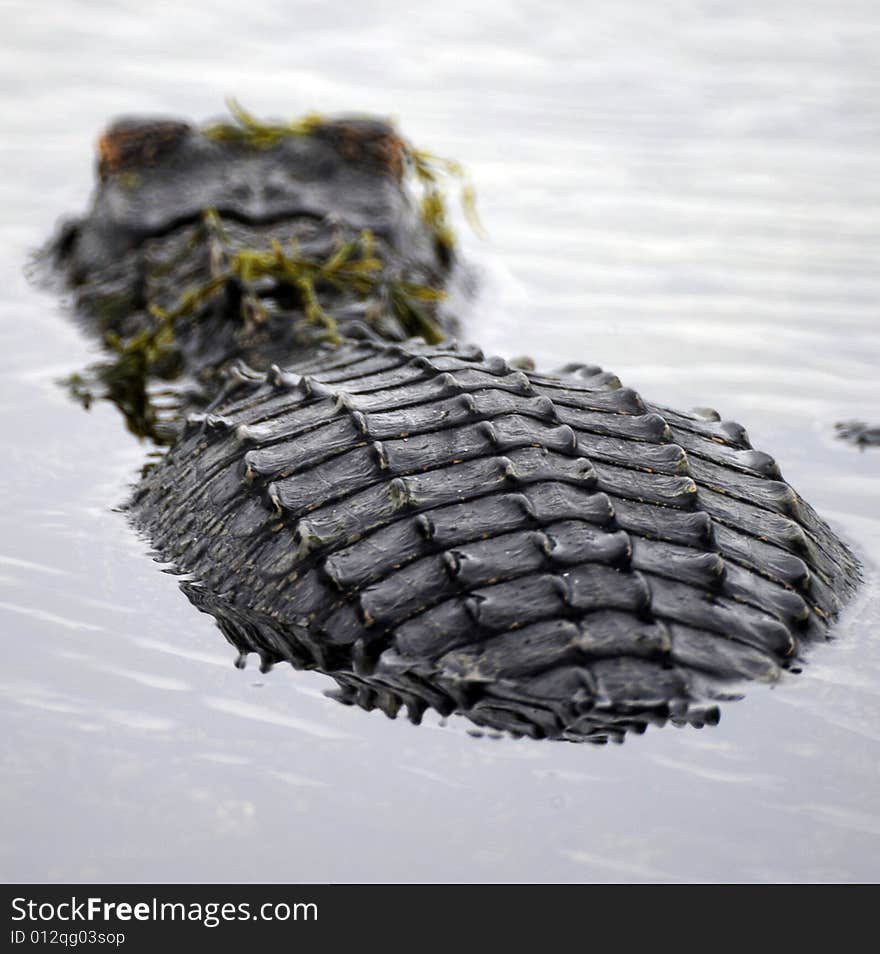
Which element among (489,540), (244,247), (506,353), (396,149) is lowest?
(506,353)

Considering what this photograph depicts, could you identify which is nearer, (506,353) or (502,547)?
(502,547)

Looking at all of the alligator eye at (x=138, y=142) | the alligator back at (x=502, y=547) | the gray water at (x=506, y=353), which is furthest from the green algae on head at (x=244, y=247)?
the alligator back at (x=502, y=547)

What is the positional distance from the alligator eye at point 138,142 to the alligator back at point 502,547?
3.25m

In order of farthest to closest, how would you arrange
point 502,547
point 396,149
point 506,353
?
point 396,149
point 506,353
point 502,547

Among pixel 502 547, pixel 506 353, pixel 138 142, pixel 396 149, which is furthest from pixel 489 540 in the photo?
pixel 138 142

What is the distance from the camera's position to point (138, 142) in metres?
8.32

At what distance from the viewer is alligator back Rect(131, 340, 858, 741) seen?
3.98 m

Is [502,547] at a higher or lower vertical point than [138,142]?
higher

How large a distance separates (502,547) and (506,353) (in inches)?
142

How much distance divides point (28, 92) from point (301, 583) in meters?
9.34

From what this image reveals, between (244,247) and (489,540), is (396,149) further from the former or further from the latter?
(489,540)

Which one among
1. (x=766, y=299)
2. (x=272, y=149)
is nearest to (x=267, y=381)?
(x=272, y=149)

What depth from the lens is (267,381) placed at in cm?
555

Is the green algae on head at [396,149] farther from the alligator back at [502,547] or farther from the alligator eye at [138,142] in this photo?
the alligator back at [502,547]
